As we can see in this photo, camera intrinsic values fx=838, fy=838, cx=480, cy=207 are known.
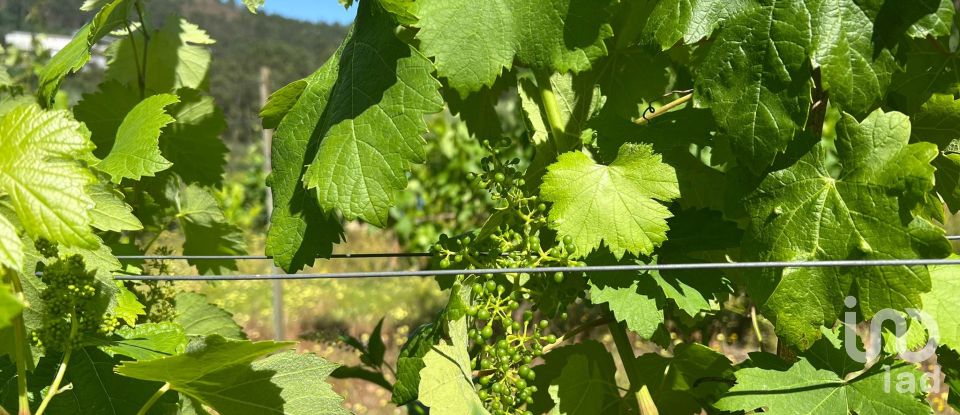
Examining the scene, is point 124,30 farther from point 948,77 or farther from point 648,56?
point 948,77

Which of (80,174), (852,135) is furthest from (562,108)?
(80,174)

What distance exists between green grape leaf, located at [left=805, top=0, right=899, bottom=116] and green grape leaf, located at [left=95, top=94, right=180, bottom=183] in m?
0.99

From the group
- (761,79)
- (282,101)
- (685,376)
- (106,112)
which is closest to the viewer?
(761,79)

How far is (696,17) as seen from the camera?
1122mm

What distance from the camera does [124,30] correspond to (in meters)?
2.03

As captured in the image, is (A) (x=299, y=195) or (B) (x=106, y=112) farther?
(B) (x=106, y=112)

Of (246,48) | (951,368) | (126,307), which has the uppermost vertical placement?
(126,307)

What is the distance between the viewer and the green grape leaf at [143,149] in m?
1.40

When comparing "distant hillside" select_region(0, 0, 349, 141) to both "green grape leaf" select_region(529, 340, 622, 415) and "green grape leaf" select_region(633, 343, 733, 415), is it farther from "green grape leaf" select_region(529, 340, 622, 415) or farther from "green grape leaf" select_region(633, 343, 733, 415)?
"green grape leaf" select_region(633, 343, 733, 415)

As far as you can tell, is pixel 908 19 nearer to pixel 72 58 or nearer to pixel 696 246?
pixel 696 246

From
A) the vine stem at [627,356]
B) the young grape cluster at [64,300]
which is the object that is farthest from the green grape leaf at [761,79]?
the young grape cluster at [64,300]

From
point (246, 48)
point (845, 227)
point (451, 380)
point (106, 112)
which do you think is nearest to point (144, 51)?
point (106, 112)

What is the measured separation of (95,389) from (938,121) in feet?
4.70

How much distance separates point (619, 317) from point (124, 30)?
1440mm
